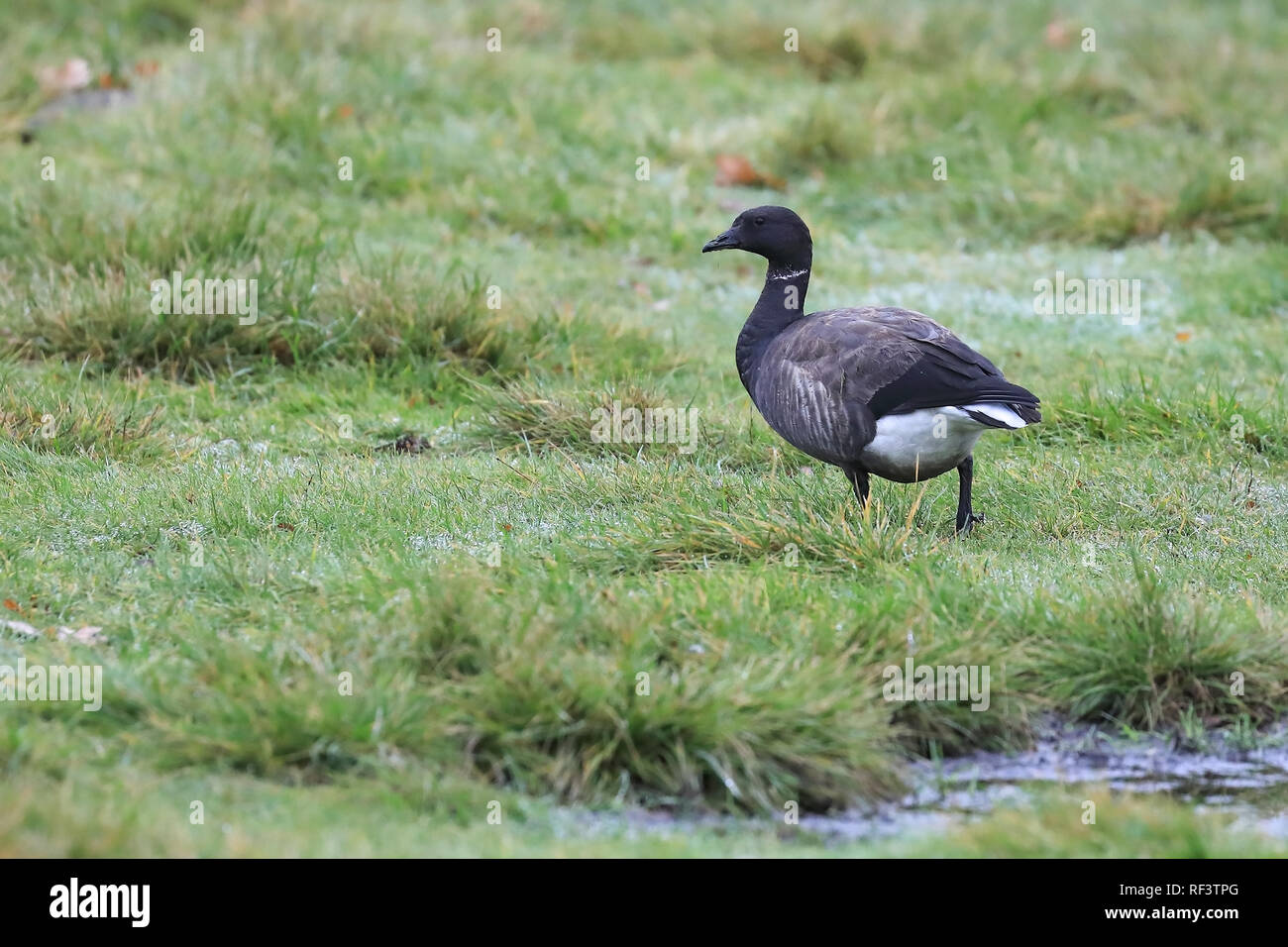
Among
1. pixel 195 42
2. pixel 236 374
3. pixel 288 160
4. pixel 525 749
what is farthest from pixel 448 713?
A: pixel 195 42

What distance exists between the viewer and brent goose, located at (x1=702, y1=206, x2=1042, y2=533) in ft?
21.0

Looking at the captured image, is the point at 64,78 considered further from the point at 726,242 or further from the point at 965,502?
the point at 965,502

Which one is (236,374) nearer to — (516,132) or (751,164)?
(516,132)

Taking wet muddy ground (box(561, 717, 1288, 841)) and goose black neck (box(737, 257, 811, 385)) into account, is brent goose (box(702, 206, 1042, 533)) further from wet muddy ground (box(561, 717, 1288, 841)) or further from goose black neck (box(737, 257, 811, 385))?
wet muddy ground (box(561, 717, 1288, 841))

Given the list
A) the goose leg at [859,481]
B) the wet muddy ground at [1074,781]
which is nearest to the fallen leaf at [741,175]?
the goose leg at [859,481]

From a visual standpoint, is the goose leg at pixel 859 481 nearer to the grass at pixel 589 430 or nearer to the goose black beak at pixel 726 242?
the grass at pixel 589 430

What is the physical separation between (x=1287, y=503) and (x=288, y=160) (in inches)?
283

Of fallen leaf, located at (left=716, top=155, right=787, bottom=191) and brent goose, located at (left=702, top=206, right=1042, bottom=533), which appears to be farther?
fallen leaf, located at (left=716, top=155, right=787, bottom=191)

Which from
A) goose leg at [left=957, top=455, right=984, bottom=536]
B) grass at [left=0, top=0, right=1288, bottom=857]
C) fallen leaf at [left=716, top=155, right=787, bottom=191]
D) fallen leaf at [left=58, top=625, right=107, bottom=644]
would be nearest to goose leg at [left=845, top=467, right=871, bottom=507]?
grass at [left=0, top=0, right=1288, bottom=857]

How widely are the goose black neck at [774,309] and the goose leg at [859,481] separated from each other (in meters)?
0.75

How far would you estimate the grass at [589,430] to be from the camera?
4.83 m

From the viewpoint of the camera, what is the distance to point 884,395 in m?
6.51

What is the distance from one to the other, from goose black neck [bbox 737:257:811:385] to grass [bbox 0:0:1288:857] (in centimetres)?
63

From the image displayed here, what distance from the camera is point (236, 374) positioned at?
8.76 meters
